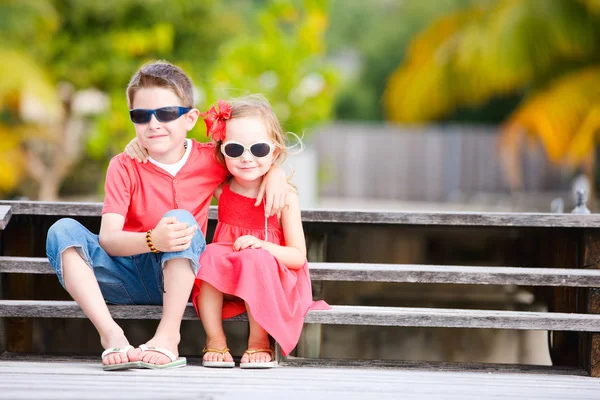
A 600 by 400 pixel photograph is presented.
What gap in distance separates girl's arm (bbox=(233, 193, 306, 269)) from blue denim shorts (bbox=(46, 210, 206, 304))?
194 millimetres

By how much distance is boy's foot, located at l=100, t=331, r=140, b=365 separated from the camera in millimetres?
2750

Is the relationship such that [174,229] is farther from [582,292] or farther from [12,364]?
[582,292]

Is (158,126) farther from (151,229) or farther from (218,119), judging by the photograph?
(151,229)

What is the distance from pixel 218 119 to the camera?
306cm

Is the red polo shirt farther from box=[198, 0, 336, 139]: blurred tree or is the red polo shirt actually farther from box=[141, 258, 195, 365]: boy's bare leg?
box=[198, 0, 336, 139]: blurred tree

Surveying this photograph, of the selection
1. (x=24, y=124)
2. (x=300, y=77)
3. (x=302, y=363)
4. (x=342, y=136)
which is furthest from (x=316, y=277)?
(x=342, y=136)

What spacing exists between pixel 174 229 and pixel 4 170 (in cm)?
954

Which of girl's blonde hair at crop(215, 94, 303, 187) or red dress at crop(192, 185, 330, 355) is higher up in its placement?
girl's blonde hair at crop(215, 94, 303, 187)

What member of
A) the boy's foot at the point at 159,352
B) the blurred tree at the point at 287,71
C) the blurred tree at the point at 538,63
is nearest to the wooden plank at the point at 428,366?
the boy's foot at the point at 159,352

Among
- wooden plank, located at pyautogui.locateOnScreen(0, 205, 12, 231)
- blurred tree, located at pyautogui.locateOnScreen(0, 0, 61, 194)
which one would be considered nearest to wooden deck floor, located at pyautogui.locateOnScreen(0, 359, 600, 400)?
wooden plank, located at pyautogui.locateOnScreen(0, 205, 12, 231)

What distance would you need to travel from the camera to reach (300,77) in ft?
31.2

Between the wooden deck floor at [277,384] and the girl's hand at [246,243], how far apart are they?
1.50 ft

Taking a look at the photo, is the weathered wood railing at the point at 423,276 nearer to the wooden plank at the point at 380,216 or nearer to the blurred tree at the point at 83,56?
the wooden plank at the point at 380,216

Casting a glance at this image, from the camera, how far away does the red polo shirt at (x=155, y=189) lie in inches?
120
